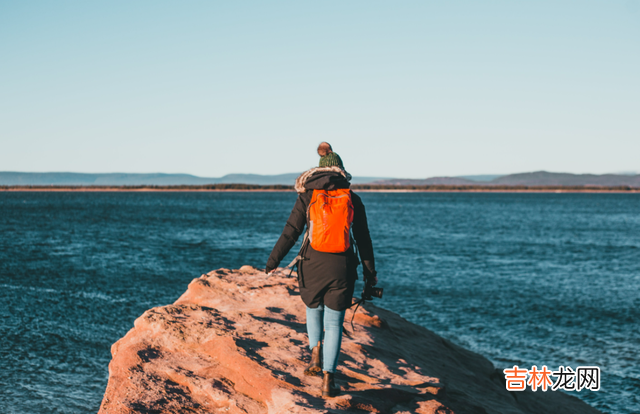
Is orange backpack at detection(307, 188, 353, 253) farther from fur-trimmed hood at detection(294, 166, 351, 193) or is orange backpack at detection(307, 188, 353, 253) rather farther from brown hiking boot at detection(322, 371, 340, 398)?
brown hiking boot at detection(322, 371, 340, 398)

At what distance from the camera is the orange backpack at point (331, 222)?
4.82 m

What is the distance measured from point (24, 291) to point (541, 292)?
2187cm

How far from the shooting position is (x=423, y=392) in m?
5.94

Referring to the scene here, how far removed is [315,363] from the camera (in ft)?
18.2

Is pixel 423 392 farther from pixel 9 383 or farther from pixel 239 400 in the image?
pixel 9 383

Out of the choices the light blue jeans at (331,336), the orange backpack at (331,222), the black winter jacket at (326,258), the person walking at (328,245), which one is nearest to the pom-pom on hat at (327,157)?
the person walking at (328,245)

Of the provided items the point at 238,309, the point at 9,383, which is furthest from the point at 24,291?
the point at 238,309

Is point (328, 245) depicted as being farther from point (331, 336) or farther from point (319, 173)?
point (331, 336)

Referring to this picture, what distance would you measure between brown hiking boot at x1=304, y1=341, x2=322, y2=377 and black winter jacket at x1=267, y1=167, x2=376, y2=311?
699mm

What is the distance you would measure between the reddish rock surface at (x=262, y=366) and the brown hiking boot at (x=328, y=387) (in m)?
0.09

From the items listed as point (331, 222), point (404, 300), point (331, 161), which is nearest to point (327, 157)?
point (331, 161)

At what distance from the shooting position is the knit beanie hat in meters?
5.11

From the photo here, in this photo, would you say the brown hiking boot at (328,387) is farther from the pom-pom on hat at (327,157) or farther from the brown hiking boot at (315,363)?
the pom-pom on hat at (327,157)

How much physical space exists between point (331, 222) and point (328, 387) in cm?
179
